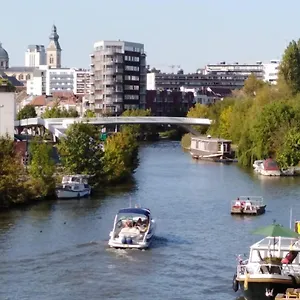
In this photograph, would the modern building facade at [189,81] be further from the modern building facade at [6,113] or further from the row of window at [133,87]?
the modern building facade at [6,113]

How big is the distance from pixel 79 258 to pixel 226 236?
4.02m

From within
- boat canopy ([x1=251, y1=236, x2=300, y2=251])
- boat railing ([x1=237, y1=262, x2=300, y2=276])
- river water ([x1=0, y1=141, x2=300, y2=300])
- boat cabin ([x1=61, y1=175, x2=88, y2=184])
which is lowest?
river water ([x1=0, y1=141, x2=300, y2=300])

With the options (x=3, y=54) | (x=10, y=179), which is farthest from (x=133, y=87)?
(x=3, y=54)

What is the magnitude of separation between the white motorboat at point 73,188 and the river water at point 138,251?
46 centimetres

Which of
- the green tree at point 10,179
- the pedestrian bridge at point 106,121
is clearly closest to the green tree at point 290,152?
the pedestrian bridge at point 106,121

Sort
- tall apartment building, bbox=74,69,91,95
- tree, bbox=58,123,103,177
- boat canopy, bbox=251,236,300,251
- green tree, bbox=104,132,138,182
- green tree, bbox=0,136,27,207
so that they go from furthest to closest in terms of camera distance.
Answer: tall apartment building, bbox=74,69,91,95, green tree, bbox=104,132,138,182, tree, bbox=58,123,103,177, green tree, bbox=0,136,27,207, boat canopy, bbox=251,236,300,251

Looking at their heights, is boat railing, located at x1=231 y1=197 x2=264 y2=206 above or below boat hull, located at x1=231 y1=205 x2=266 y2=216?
above

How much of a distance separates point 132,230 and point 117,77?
49.6m

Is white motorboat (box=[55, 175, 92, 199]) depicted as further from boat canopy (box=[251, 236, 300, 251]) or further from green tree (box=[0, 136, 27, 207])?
boat canopy (box=[251, 236, 300, 251])

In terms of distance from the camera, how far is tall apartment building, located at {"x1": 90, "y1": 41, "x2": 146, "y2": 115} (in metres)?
68.9

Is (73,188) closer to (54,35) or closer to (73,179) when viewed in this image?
(73,179)

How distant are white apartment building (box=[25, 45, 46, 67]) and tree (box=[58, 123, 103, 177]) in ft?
424

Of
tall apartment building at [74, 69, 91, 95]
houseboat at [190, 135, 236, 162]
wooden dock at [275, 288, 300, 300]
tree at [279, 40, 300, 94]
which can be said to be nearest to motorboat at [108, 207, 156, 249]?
wooden dock at [275, 288, 300, 300]

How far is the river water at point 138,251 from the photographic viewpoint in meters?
16.3
